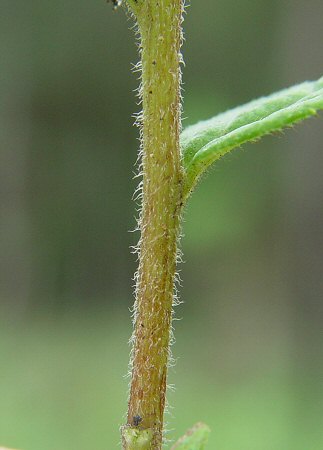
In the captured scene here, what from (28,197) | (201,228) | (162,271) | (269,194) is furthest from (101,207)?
(162,271)

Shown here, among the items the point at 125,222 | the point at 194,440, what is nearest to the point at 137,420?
the point at 194,440

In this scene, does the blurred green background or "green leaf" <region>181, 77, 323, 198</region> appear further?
the blurred green background

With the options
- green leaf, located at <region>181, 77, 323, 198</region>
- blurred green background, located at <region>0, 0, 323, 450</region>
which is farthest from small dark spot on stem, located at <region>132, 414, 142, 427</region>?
blurred green background, located at <region>0, 0, 323, 450</region>

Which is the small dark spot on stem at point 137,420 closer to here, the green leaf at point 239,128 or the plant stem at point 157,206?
the plant stem at point 157,206

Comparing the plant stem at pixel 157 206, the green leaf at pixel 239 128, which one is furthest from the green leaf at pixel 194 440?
the green leaf at pixel 239 128

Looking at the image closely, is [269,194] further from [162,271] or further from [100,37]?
[162,271]

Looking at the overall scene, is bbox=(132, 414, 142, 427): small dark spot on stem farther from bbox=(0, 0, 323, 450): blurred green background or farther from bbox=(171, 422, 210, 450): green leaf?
bbox=(0, 0, 323, 450): blurred green background
